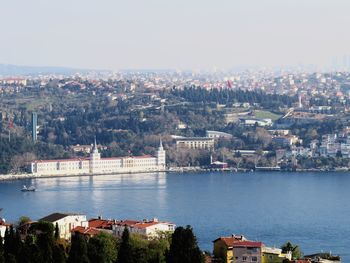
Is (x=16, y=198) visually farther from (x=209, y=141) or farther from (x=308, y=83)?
(x=308, y=83)

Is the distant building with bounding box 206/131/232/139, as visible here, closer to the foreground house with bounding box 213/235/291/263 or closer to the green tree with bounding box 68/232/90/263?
the foreground house with bounding box 213/235/291/263

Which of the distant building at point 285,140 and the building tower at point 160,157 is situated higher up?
the distant building at point 285,140

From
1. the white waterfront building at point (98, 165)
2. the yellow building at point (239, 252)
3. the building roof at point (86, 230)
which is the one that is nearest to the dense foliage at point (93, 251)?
the yellow building at point (239, 252)

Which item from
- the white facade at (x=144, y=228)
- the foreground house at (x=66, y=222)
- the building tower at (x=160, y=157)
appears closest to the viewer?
the white facade at (x=144, y=228)

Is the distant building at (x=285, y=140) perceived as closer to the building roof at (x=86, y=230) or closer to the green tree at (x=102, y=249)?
the building roof at (x=86, y=230)

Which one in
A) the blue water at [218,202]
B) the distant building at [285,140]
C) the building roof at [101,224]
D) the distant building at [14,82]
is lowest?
the blue water at [218,202]

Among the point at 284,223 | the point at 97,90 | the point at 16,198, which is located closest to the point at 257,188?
the point at 16,198
